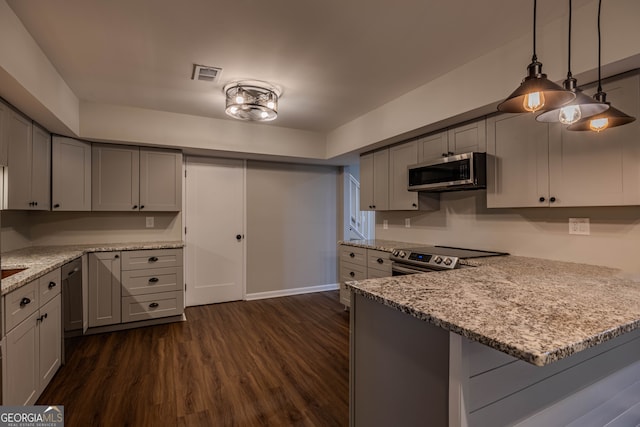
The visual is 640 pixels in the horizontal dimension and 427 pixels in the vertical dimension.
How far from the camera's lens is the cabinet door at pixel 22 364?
1669 millimetres

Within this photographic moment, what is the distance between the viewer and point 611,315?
1015 mm

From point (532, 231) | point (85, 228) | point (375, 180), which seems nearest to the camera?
point (532, 231)

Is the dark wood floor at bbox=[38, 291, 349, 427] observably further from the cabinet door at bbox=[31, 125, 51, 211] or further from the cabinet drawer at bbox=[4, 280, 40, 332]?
the cabinet door at bbox=[31, 125, 51, 211]

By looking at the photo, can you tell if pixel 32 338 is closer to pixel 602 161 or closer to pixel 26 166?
pixel 26 166

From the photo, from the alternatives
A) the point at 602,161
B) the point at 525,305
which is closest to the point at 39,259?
the point at 525,305

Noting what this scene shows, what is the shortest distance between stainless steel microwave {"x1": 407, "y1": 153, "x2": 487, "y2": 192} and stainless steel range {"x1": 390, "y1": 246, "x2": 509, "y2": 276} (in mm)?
593

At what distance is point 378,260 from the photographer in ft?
11.0

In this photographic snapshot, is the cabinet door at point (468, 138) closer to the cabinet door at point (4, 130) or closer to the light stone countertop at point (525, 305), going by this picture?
the light stone countertop at point (525, 305)

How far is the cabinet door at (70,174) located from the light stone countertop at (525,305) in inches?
134

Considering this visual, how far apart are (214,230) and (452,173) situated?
127 inches

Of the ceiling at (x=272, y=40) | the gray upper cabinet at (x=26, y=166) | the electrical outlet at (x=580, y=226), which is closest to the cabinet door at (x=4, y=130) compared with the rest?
the gray upper cabinet at (x=26, y=166)

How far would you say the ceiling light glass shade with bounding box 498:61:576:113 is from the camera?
1.21 meters

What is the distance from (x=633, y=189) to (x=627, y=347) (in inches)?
36.5

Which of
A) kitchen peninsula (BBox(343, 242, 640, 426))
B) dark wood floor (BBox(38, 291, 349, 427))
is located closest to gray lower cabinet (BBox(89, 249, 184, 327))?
dark wood floor (BBox(38, 291, 349, 427))
